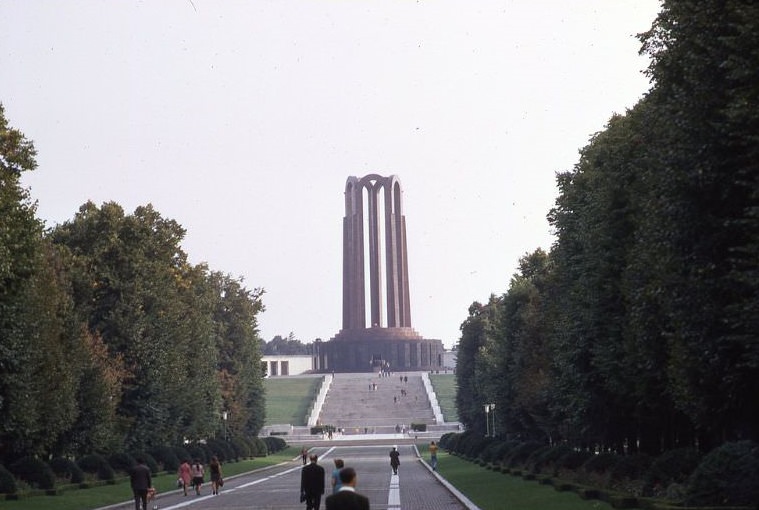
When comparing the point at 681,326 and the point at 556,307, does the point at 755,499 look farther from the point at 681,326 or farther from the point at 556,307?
the point at 556,307

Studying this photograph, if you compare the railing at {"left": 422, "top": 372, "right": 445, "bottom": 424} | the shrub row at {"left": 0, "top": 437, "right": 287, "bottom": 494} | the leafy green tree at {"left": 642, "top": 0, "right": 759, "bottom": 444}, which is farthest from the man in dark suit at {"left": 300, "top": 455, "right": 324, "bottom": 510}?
the railing at {"left": 422, "top": 372, "right": 445, "bottom": 424}

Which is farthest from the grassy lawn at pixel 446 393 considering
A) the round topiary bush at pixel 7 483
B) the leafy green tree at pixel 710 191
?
the leafy green tree at pixel 710 191

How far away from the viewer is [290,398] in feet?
526

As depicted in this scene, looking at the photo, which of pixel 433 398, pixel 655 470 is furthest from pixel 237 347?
pixel 655 470

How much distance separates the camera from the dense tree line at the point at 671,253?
85.3ft

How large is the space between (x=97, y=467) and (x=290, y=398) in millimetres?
103651

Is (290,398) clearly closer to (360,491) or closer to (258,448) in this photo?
(258,448)

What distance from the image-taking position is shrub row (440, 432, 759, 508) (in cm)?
2472

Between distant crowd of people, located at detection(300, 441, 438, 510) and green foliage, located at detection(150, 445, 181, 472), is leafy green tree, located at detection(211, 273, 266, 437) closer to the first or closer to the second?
green foliage, located at detection(150, 445, 181, 472)

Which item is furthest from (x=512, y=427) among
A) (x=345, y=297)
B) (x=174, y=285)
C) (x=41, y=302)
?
(x=345, y=297)

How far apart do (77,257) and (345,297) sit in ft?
339

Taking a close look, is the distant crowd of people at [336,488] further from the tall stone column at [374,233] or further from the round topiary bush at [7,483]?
the tall stone column at [374,233]

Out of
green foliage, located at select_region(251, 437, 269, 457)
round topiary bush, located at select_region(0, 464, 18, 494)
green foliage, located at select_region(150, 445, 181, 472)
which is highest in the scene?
green foliage, located at select_region(251, 437, 269, 457)

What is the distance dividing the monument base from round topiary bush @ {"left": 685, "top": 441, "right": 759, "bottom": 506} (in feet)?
475
